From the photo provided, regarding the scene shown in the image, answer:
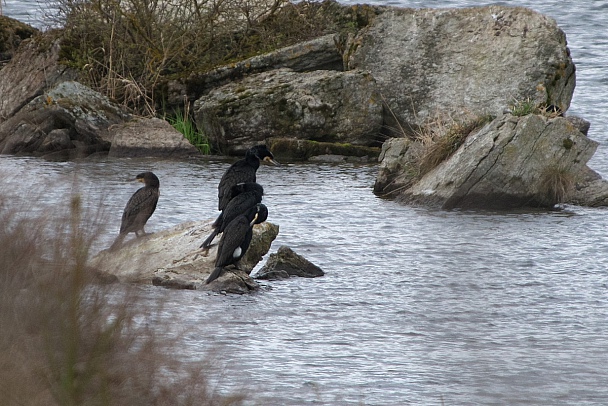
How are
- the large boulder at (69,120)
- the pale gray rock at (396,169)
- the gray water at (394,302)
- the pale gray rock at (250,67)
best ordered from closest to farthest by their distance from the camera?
the gray water at (394,302), the pale gray rock at (396,169), the large boulder at (69,120), the pale gray rock at (250,67)

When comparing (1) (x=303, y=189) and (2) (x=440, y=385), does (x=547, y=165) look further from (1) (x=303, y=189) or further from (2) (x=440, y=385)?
(2) (x=440, y=385)

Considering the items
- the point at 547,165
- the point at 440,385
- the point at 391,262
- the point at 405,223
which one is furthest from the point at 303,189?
the point at 440,385

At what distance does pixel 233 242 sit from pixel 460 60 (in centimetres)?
1038

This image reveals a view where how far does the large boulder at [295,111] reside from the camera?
57.7ft

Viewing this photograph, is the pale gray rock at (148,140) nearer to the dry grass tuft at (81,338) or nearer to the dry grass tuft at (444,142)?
the dry grass tuft at (444,142)

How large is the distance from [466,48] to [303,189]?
519 cm

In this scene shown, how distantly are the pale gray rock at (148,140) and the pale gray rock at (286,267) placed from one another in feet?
24.1

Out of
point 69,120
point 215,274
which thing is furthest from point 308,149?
point 215,274

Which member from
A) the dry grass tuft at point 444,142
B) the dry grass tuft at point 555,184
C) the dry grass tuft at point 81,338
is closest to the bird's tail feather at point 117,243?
the dry grass tuft at point 81,338

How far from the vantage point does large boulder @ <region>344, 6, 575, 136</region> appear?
18016 millimetres

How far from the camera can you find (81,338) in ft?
11.6

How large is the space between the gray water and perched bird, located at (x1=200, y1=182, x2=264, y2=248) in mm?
675

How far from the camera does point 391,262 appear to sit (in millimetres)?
11023

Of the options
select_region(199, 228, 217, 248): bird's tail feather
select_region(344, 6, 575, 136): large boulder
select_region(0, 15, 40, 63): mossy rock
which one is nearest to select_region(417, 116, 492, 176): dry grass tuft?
select_region(344, 6, 575, 136): large boulder
